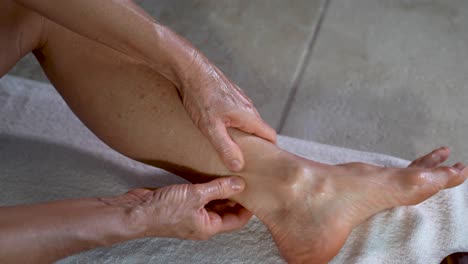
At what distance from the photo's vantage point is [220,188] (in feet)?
3.20

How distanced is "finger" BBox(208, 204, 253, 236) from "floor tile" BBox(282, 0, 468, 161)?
68cm

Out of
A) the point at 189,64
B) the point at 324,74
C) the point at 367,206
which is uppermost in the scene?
the point at 189,64

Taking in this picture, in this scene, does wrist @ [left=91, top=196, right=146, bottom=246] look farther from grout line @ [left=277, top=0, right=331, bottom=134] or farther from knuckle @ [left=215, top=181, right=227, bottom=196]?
grout line @ [left=277, top=0, right=331, bottom=134]

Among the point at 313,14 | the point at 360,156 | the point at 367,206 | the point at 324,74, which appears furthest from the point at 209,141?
the point at 313,14

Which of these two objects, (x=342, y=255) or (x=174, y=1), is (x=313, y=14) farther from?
(x=342, y=255)

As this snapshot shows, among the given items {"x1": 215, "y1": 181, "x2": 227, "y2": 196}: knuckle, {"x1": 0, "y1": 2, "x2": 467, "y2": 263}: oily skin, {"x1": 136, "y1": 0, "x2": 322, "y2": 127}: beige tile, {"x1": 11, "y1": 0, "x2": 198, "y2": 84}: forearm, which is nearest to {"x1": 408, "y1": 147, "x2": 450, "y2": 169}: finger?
{"x1": 0, "y1": 2, "x2": 467, "y2": 263}: oily skin

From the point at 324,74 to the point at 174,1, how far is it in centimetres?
76

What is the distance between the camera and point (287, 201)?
1.00 meters

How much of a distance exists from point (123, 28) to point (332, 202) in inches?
20.5

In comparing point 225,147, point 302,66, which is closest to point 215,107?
point 225,147

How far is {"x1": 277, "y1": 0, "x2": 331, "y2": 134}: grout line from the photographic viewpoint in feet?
5.75

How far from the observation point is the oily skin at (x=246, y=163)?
0.99m

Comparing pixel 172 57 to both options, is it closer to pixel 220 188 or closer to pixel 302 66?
pixel 220 188

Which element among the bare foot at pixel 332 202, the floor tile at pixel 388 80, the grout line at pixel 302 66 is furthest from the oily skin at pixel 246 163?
the grout line at pixel 302 66
